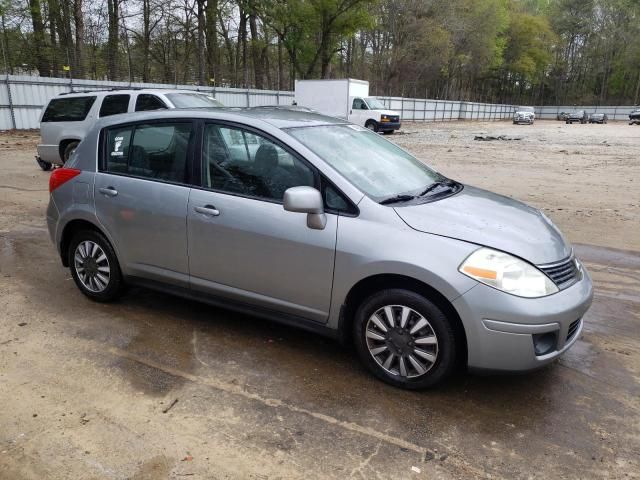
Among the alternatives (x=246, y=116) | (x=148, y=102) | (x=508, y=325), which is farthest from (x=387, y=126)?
(x=508, y=325)

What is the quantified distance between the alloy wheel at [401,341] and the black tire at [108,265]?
2.31 metres

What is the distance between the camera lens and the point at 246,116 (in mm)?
3895

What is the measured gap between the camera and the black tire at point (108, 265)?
4449mm

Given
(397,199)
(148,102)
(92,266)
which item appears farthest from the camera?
(148,102)

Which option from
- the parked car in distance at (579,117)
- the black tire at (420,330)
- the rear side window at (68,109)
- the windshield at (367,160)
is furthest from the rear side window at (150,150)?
the parked car in distance at (579,117)

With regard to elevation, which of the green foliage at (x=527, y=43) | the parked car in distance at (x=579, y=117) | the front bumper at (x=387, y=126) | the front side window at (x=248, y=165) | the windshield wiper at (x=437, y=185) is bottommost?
the parked car in distance at (x=579, y=117)

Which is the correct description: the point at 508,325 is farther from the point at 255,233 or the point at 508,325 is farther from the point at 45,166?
the point at 45,166

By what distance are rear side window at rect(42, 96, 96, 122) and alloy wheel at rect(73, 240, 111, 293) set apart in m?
7.29

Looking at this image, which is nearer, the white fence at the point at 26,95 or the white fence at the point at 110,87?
the white fence at the point at 26,95

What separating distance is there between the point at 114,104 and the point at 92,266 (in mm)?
6971

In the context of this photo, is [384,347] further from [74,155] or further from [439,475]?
[74,155]

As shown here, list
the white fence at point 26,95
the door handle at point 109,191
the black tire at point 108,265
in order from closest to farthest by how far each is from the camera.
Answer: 1. the door handle at point 109,191
2. the black tire at point 108,265
3. the white fence at point 26,95

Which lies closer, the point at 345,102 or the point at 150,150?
the point at 150,150

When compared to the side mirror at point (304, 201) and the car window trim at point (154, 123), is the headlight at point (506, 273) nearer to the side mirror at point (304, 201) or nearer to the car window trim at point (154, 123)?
the side mirror at point (304, 201)
